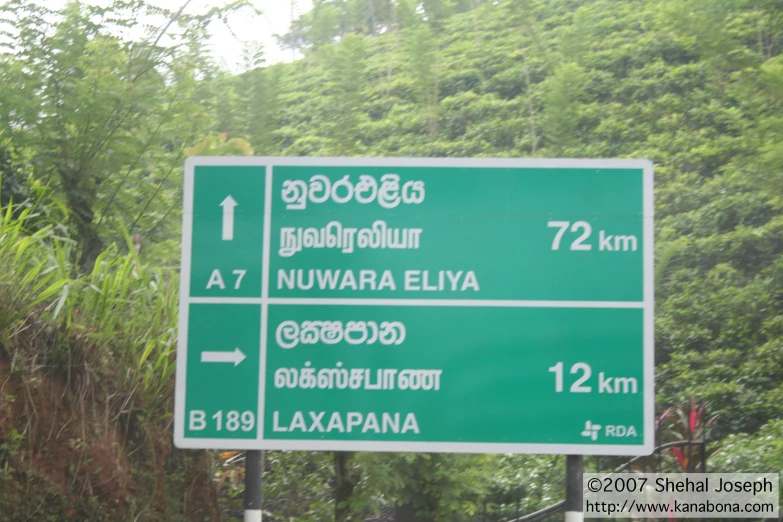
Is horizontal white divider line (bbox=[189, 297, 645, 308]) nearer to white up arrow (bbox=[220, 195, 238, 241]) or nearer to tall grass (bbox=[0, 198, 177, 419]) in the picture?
white up arrow (bbox=[220, 195, 238, 241])

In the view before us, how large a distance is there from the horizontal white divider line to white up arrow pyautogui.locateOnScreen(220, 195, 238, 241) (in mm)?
267

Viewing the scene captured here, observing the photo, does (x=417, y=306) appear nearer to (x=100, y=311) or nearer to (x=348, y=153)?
(x=100, y=311)

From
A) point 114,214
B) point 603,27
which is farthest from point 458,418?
point 603,27

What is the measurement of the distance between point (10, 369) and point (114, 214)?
3.35 metres

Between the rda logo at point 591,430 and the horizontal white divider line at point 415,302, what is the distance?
0.49 m

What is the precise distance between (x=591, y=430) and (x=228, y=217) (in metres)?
1.75

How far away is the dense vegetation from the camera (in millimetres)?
4652

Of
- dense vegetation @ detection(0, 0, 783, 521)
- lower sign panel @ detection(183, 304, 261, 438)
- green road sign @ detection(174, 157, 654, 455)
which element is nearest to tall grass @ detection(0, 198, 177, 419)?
dense vegetation @ detection(0, 0, 783, 521)

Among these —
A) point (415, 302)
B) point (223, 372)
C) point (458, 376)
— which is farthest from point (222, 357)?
point (458, 376)

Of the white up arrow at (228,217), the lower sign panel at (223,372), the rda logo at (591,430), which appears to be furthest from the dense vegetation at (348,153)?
the rda logo at (591,430)

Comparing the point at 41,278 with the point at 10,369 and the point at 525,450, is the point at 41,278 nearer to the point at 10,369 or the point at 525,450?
the point at 10,369

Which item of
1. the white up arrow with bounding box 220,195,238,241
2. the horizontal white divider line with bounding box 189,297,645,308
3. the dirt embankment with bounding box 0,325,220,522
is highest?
the white up arrow with bounding box 220,195,238,241

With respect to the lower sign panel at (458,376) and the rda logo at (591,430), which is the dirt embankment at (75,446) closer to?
the lower sign panel at (458,376)

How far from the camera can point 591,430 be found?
327cm
